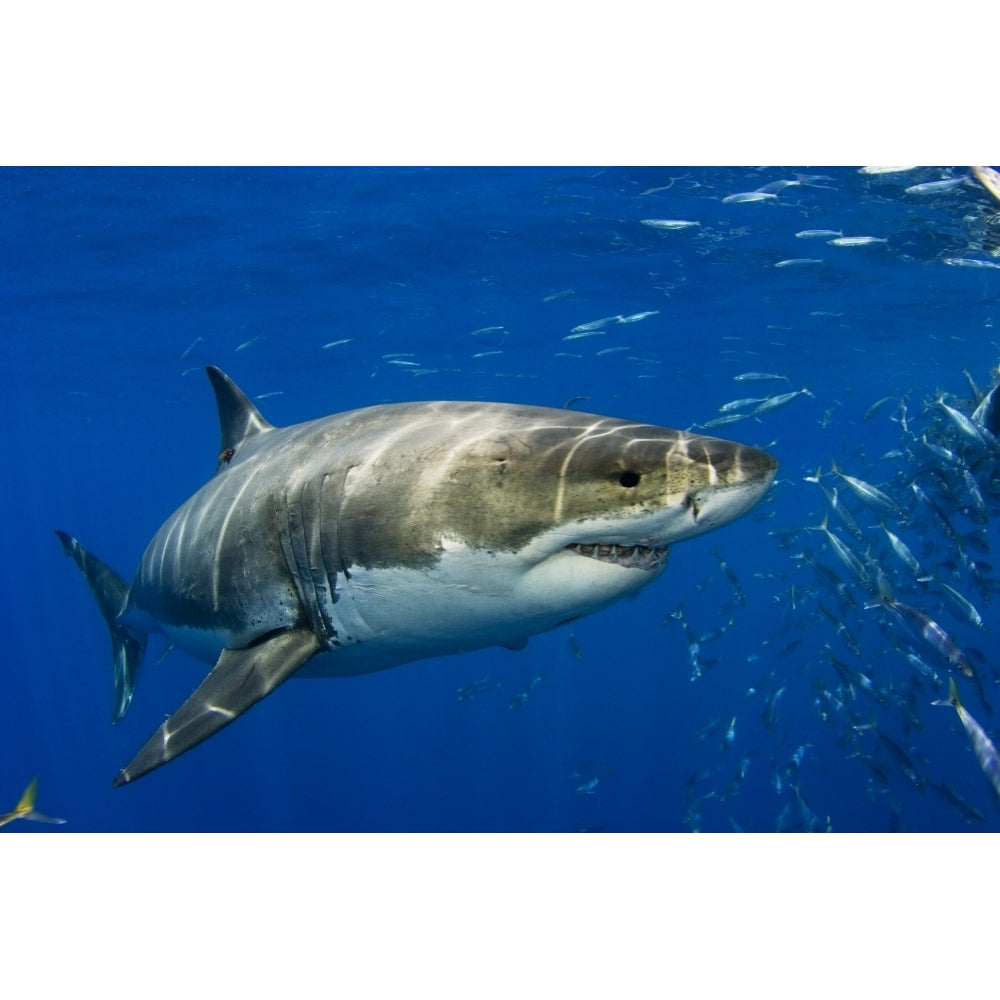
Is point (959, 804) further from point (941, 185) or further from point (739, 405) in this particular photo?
point (941, 185)

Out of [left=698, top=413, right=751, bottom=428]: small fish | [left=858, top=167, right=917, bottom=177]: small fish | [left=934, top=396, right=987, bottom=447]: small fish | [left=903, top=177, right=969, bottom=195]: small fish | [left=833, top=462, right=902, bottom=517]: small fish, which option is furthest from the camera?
[left=858, top=167, right=917, bottom=177]: small fish

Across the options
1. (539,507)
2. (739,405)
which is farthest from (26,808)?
(739,405)

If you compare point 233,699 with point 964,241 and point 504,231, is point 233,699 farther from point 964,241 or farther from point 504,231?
point 964,241

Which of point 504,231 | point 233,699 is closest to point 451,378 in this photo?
point 504,231

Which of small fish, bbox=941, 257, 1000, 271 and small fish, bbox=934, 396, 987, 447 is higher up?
small fish, bbox=941, 257, 1000, 271

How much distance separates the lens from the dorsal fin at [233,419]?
19.2ft

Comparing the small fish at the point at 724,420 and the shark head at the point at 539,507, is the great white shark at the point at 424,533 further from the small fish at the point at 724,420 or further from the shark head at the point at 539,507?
the small fish at the point at 724,420

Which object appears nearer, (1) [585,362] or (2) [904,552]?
(2) [904,552]

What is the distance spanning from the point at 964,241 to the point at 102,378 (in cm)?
2939

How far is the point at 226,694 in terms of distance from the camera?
364 cm

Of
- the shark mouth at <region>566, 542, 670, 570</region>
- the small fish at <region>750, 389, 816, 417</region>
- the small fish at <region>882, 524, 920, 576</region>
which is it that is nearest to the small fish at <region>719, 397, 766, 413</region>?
the small fish at <region>750, 389, 816, 417</region>

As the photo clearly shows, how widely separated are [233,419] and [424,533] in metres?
3.33

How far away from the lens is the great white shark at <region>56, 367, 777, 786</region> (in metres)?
2.87

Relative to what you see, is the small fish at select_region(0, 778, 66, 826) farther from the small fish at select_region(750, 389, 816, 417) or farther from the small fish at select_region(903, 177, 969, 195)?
the small fish at select_region(903, 177, 969, 195)
